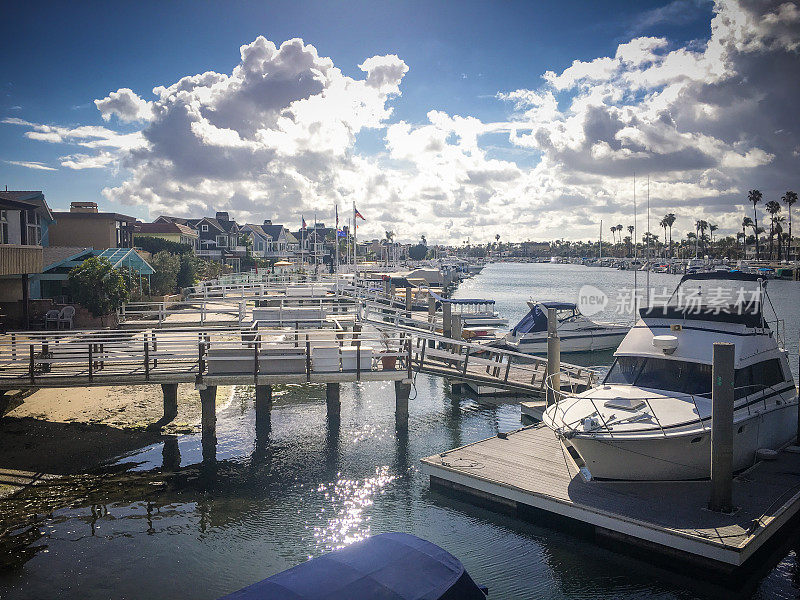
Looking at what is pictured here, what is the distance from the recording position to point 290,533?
13750 mm

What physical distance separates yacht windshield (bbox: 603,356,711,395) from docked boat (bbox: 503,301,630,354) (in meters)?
21.2

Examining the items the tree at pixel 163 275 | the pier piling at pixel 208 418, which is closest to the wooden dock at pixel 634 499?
the pier piling at pixel 208 418

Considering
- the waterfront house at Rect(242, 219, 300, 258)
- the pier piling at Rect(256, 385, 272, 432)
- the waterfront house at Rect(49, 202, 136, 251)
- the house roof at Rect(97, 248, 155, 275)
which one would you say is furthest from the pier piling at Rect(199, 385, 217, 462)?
the waterfront house at Rect(242, 219, 300, 258)

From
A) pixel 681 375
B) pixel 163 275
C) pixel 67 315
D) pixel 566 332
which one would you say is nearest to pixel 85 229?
pixel 163 275

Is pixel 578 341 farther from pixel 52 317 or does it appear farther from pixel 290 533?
pixel 52 317

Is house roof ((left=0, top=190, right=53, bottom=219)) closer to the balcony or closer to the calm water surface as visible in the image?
the balcony

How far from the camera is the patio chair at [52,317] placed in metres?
30.1

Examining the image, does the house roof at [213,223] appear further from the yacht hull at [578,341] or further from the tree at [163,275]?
the yacht hull at [578,341]

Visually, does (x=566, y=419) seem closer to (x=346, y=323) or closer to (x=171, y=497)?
(x=171, y=497)

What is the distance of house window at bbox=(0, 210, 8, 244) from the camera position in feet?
92.4

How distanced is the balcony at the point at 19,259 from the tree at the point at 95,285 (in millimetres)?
2285

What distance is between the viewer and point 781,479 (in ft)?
46.1

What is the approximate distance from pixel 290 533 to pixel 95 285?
22.6 metres

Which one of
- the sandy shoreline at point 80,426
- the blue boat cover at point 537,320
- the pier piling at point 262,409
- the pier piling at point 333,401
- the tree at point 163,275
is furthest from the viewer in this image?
the tree at point 163,275
